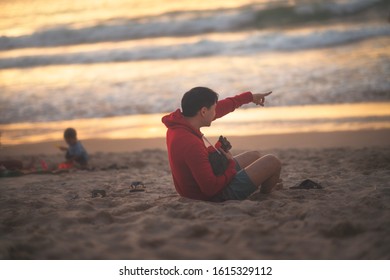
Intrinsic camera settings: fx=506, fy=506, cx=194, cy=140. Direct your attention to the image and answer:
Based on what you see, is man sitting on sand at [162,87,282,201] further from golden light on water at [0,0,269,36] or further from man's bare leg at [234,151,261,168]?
golden light on water at [0,0,269,36]

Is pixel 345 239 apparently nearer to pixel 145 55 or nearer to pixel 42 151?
pixel 42 151

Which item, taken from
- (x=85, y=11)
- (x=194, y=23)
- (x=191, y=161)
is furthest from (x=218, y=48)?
(x=191, y=161)

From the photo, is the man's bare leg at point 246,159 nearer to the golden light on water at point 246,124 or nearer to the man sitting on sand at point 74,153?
the man sitting on sand at point 74,153

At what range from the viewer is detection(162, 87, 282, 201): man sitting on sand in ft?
13.2

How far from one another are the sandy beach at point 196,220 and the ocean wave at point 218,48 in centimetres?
1068

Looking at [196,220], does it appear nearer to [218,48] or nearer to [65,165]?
[65,165]

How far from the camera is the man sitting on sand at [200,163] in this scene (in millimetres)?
4012

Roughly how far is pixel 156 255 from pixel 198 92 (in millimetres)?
1457

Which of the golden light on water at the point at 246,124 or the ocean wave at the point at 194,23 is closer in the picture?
the golden light on water at the point at 246,124

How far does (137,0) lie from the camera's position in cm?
2345

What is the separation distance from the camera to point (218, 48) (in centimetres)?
1720

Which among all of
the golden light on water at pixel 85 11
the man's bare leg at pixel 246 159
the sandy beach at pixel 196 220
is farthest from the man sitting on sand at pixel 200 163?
the golden light on water at pixel 85 11

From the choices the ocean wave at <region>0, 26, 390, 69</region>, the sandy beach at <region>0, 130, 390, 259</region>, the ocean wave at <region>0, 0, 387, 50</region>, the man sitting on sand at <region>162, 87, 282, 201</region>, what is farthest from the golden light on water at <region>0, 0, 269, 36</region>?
the man sitting on sand at <region>162, 87, 282, 201</region>

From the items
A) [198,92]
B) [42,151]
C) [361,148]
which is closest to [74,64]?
[42,151]
